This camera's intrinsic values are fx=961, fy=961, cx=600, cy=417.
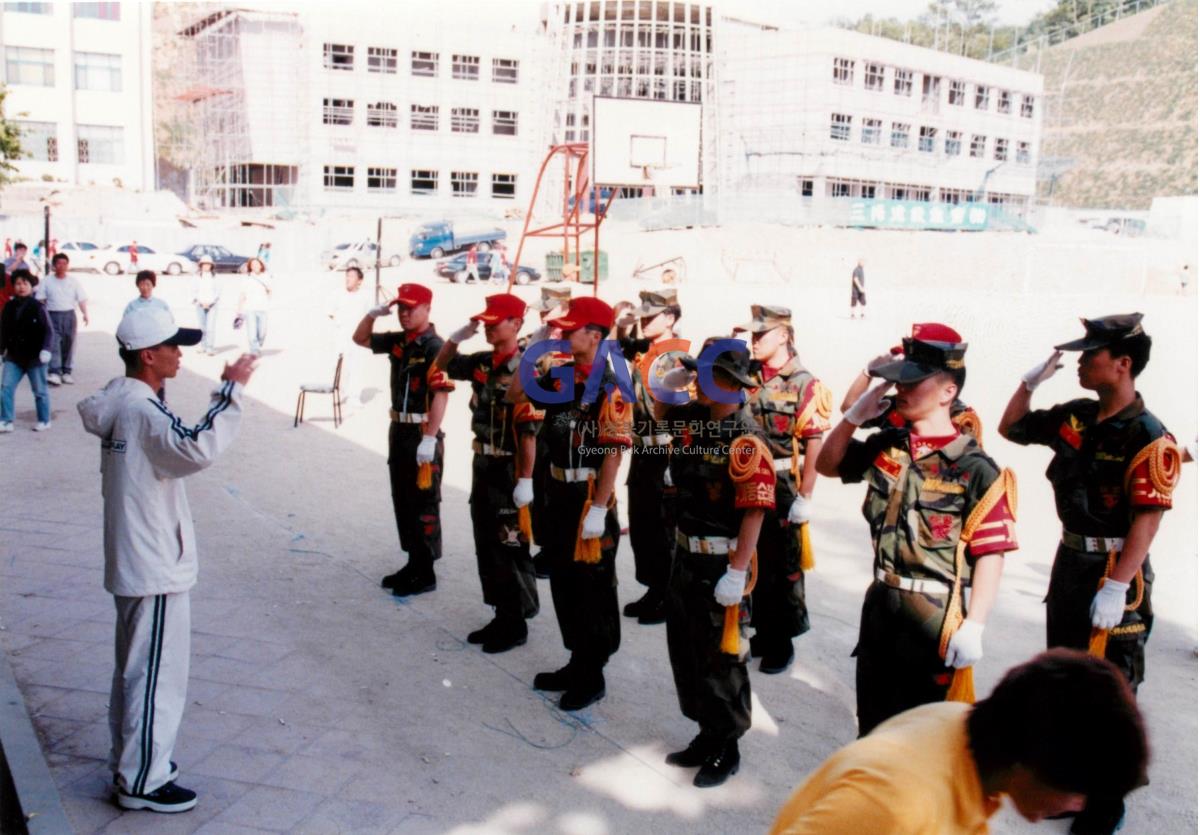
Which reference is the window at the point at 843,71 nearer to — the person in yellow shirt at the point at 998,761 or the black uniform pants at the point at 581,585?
the black uniform pants at the point at 581,585

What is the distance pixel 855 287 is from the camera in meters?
25.4

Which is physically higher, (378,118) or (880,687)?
(378,118)

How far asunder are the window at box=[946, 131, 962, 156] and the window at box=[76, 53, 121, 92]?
1787 inches

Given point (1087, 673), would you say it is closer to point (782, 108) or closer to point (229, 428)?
point (229, 428)

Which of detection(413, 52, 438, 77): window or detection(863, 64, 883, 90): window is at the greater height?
detection(863, 64, 883, 90): window

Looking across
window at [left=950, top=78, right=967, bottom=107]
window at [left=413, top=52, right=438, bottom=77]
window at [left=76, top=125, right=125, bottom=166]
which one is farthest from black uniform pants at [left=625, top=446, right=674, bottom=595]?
window at [left=950, top=78, right=967, bottom=107]

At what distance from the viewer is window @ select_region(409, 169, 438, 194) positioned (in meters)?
49.5

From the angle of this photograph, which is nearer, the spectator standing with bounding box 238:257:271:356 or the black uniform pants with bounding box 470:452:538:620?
the black uniform pants with bounding box 470:452:538:620

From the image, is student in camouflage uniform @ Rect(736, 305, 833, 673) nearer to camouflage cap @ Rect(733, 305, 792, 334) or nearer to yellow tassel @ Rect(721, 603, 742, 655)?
camouflage cap @ Rect(733, 305, 792, 334)

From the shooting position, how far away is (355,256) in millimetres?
34750

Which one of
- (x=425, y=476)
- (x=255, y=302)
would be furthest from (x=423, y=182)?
(x=425, y=476)

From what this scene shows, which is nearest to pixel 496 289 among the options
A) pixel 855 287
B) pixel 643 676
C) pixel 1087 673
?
pixel 855 287

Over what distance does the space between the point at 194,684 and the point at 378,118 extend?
155 feet

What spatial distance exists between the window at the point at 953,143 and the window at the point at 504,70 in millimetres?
26579
